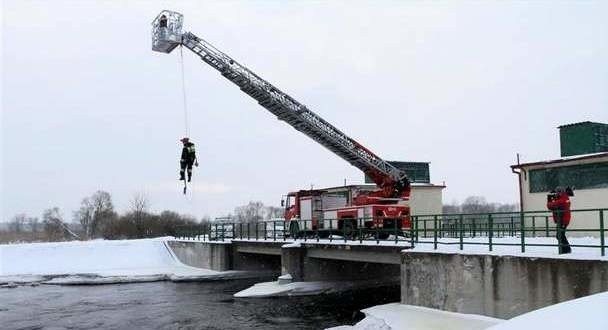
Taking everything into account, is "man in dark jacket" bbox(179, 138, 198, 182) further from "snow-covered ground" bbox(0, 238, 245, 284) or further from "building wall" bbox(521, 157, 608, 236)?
"building wall" bbox(521, 157, 608, 236)

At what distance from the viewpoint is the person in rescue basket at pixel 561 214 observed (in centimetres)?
1409

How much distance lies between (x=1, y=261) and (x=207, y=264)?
13842 millimetres

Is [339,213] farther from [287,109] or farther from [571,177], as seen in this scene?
[571,177]

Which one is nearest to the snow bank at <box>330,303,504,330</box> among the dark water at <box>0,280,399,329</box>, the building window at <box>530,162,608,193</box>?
the dark water at <box>0,280,399,329</box>

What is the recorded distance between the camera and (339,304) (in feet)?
74.0

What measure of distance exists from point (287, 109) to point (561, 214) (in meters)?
13.3

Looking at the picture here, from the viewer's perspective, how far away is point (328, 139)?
25594 mm

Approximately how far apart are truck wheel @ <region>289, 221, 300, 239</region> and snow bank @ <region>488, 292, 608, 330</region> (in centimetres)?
2048

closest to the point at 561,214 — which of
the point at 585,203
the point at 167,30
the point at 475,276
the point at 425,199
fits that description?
the point at 475,276

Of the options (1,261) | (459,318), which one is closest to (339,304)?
(459,318)

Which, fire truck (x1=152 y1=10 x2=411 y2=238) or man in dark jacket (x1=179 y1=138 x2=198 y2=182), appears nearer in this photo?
man in dark jacket (x1=179 y1=138 x2=198 y2=182)

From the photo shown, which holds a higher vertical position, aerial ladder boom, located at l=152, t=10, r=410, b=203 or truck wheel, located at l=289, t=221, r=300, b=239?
aerial ladder boom, located at l=152, t=10, r=410, b=203

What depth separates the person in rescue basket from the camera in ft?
46.2

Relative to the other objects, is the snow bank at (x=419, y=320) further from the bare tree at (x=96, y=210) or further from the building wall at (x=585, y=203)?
the bare tree at (x=96, y=210)
